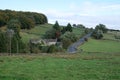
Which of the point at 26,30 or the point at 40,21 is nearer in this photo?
the point at 26,30

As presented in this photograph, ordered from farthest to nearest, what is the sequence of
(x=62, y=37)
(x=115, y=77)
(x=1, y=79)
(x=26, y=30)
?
1. (x=26, y=30)
2. (x=62, y=37)
3. (x=115, y=77)
4. (x=1, y=79)

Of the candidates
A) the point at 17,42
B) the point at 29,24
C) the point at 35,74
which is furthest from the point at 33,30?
the point at 35,74

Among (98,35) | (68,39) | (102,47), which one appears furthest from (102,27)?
(102,47)

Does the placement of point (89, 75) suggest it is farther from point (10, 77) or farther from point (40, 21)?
point (40, 21)

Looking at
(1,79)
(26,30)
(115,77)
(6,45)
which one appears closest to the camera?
(1,79)

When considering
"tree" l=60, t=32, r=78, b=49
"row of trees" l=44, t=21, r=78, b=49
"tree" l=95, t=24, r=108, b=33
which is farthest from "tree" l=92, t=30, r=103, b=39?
"tree" l=95, t=24, r=108, b=33

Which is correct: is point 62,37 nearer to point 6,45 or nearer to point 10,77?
point 6,45

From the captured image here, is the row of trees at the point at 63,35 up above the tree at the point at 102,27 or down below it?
below

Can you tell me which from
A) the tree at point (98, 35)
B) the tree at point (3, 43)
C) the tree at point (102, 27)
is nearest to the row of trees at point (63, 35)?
the tree at point (98, 35)

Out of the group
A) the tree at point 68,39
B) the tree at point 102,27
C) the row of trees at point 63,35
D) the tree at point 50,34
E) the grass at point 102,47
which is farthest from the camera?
the tree at point 102,27

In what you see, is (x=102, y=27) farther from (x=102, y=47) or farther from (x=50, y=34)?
(x=102, y=47)

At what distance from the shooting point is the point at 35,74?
1798cm

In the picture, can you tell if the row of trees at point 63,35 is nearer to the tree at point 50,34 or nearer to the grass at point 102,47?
the tree at point 50,34

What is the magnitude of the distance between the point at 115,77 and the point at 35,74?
183 inches
